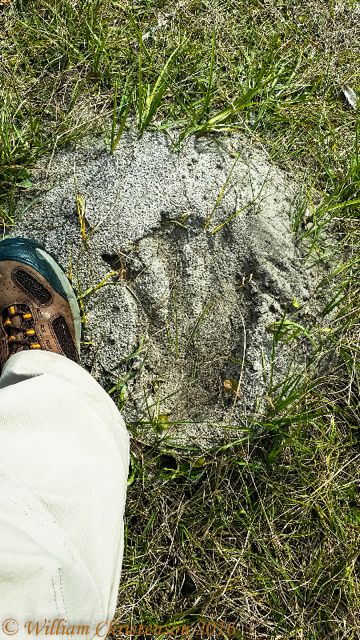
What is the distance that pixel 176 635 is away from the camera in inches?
76.9

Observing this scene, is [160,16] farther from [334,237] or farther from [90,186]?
[334,237]

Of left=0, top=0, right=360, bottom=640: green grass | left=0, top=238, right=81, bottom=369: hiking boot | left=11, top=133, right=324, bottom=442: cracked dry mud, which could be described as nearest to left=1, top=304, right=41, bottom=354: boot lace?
left=0, top=238, right=81, bottom=369: hiking boot

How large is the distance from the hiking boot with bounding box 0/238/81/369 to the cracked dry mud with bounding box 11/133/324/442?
0.06 metres

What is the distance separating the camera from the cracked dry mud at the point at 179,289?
2.06m

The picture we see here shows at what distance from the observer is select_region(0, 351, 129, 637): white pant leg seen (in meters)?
1.22

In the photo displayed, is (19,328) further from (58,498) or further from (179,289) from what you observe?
(58,498)

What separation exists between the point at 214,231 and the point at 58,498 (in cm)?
105

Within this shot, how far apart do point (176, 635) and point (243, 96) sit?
71.7 inches

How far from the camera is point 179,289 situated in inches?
82.0

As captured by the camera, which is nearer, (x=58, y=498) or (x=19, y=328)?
(x=58, y=498)

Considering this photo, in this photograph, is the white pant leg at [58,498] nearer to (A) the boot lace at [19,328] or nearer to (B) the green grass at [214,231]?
(A) the boot lace at [19,328]

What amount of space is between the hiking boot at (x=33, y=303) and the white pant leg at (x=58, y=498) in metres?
0.27

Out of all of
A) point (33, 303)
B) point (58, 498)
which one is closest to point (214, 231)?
point (33, 303)

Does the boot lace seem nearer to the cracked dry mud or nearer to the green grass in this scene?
the cracked dry mud
